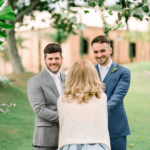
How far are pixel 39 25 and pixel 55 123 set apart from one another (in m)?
30.0

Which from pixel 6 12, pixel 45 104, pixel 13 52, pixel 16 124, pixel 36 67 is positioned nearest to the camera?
pixel 45 104

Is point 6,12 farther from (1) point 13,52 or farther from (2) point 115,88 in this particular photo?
(1) point 13,52

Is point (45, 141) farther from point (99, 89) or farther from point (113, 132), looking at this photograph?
point (99, 89)

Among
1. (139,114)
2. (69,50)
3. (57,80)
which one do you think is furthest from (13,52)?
(69,50)

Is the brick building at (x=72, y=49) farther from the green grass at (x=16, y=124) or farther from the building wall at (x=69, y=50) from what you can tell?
the green grass at (x=16, y=124)

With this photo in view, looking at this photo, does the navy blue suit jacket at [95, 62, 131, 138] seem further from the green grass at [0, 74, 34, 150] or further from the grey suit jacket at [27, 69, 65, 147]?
the green grass at [0, 74, 34, 150]

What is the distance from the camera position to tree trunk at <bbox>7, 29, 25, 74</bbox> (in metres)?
15.1

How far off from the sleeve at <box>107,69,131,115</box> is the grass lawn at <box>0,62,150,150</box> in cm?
60

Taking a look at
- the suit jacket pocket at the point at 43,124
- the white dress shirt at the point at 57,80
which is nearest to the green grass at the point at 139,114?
the white dress shirt at the point at 57,80

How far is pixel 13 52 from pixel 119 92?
1308 centimetres

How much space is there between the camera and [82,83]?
2.49m

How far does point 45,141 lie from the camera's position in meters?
3.20

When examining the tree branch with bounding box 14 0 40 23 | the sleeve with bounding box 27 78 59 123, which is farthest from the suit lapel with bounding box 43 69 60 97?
the tree branch with bounding box 14 0 40 23

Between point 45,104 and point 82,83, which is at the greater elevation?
point 82,83
